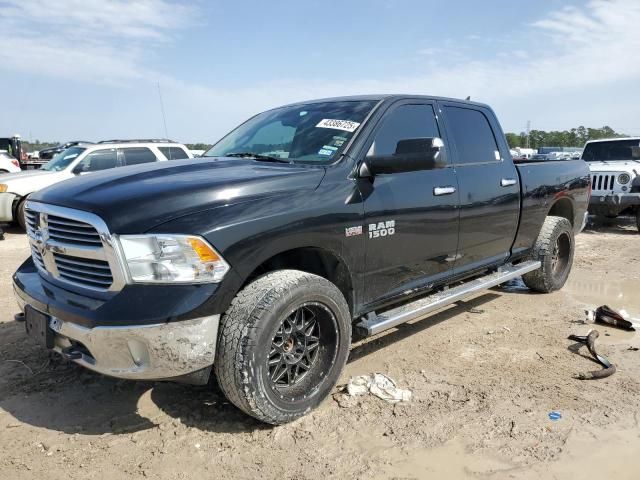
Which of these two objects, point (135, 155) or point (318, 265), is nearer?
point (318, 265)

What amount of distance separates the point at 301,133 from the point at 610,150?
34.6ft

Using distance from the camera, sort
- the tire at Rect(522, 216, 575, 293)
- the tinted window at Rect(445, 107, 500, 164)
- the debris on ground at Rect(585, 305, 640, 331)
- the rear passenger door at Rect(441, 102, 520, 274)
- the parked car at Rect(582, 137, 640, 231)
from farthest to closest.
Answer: the parked car at Rect(582, 137, 640, 231) < the tire at Rect(522, 216, 575, 293) < the debris on ground at Rect(585, 305, 640, 331) < the tinted window at Rect(445, 107, 500, 164) < the rear passenger door at Rect(441, 102, 520, 274)

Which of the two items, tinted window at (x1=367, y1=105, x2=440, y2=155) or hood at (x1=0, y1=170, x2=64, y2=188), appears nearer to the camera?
tinted window at (x1=367, y1=105, x2=440, y2=155)

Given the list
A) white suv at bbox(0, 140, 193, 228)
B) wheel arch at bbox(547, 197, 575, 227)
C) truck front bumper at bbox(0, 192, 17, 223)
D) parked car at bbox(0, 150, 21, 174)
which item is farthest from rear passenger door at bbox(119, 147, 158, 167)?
wheel arch at bbox(547, 197, 575, 227)

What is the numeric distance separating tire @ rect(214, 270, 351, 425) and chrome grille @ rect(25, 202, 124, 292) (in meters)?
0.64

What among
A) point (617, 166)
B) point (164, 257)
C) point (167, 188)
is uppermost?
point (167, 188)

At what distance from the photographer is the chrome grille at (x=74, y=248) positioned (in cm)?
247

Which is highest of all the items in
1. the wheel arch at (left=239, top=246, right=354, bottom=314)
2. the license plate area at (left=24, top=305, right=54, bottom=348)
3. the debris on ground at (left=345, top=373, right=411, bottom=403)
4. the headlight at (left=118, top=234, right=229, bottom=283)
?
the headlight at (left=118, top=234, right=229, bottom=283)

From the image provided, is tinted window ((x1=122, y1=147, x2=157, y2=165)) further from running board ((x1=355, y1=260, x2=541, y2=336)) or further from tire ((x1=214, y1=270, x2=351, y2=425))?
Result: tire ((x1=214, y1=270, x2=351, y2=425))

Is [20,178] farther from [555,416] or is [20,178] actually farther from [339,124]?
[555,416]

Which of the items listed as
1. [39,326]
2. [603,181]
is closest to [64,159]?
[39,326]

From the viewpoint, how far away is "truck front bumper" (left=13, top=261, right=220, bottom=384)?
2400 millimetres

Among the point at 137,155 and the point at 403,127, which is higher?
the point at 403,127

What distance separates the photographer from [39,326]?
2.80 meters
